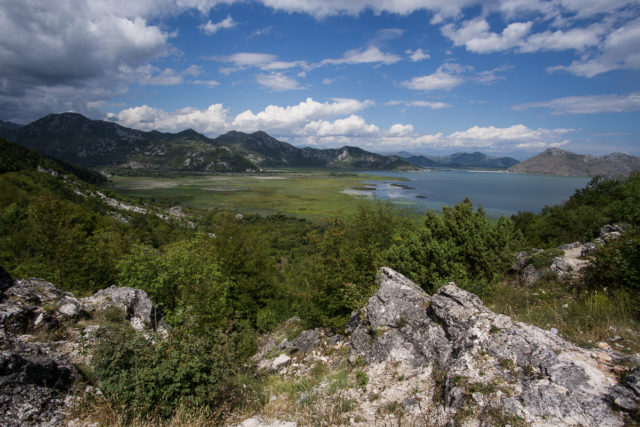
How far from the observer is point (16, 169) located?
80.2 metres

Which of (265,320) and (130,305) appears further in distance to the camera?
(265,320)

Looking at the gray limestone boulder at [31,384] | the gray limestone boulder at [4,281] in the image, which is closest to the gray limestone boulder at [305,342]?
the gray limestone boulder at [31,384]

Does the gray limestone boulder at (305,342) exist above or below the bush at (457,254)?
below

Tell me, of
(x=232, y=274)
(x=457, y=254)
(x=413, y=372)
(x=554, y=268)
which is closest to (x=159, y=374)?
(x=413, y=372)

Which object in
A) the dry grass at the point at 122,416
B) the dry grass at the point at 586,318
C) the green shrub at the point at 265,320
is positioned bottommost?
the green shrub at the point at 265,320

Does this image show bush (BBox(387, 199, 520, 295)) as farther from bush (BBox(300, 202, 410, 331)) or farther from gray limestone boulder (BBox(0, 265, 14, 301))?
gray limestone boulder (BBox(0, 265, 14, 301))

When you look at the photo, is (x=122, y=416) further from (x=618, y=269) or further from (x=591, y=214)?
(x=591, y=214)

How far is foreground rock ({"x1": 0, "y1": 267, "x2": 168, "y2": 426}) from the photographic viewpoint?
240 inches

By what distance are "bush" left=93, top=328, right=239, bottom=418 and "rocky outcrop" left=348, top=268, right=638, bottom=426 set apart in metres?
4.87

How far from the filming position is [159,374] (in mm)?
6305

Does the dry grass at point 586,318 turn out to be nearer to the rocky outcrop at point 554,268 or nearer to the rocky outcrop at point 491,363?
the rocky outcrop at point 491,363

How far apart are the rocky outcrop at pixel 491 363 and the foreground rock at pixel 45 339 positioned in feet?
27.2

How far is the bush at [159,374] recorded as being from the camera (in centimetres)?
608

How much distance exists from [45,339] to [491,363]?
45.8 ft
